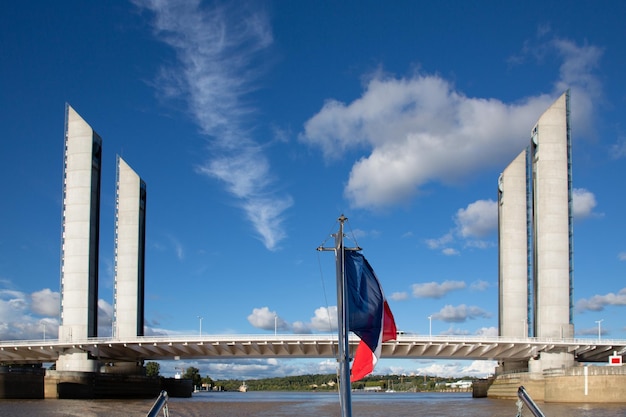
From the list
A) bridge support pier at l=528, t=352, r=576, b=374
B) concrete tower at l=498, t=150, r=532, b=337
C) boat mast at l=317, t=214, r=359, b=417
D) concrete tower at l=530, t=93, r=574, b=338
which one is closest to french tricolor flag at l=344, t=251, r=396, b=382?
boat mast at l=317, t=214, r=359, b=417

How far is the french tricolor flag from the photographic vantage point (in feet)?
41.9

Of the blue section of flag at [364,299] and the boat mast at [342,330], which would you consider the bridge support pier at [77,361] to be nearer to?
the boat mast at [342,330]

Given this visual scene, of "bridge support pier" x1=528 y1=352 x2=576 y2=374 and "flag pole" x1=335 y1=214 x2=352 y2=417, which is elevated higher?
"flag pole" x1=335 y1=214 x2=352 y2=417

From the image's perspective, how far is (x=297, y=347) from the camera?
3145 inches

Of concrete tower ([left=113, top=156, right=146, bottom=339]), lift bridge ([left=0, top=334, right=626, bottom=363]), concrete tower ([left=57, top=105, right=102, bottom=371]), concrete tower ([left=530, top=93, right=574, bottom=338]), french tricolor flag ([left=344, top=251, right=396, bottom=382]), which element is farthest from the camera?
concrete tower ([left=113, top=156, right=146, bottom=339])

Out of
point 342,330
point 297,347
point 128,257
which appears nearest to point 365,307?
point 342,330

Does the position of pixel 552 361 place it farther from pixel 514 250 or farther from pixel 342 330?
pixel 342 330

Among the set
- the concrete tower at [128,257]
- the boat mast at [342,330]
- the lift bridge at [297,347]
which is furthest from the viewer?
the concrete tower at [128,257]

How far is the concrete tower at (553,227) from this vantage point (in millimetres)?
80188

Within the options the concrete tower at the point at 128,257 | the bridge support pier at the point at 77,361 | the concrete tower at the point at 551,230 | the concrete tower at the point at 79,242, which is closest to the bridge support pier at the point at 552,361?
the concrete tower at the point at 551,230

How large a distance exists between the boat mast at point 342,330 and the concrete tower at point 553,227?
235 ft

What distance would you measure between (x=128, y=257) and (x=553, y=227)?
176ft

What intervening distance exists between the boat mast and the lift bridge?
62455 millimetres

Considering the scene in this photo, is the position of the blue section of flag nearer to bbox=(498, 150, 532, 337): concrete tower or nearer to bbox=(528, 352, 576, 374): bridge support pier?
bbox=(528, 352, 576, 374): bridge support pier
